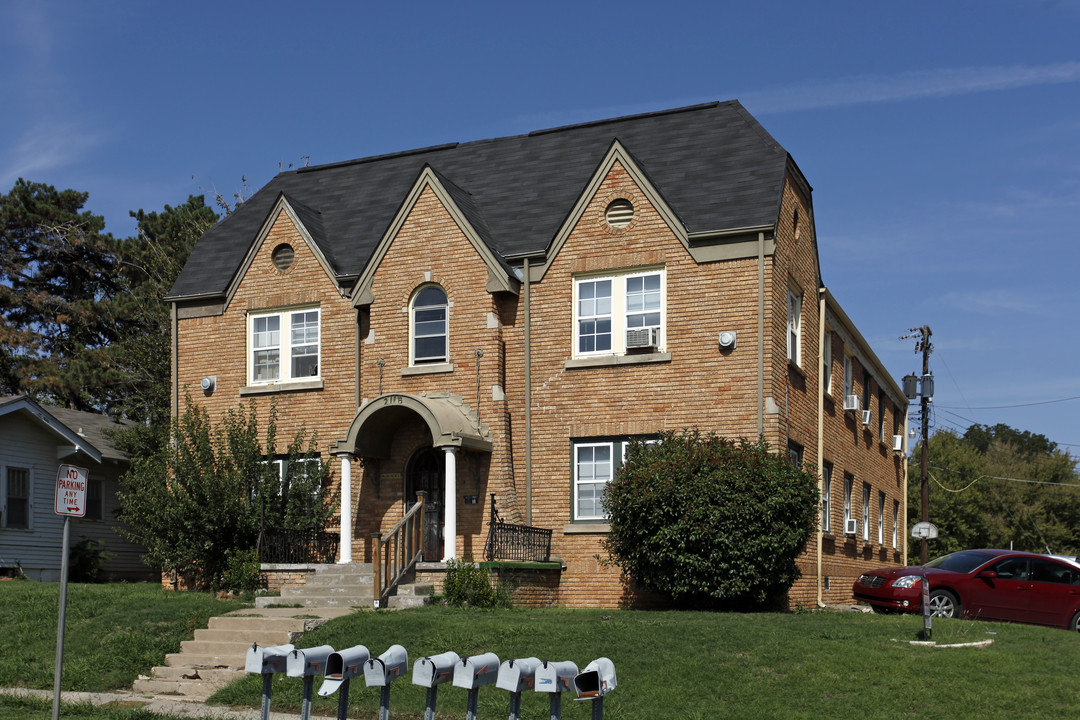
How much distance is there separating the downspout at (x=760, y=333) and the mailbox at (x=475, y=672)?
12811 millimetres

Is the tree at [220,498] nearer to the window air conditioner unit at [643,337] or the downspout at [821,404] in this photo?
the window air conditioner unit at [643,337]

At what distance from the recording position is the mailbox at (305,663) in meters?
8.59

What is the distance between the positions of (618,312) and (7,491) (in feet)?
54.4

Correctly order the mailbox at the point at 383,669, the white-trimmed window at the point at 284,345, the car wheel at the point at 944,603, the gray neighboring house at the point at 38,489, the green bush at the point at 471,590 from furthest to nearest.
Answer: the gray neighboring house at the point at 38,489, the white-trimmed window at the point at 284,345, the green bush at the point at 471,590, the car wheel at the point at 944,603, the mailbox at the point at 383,669

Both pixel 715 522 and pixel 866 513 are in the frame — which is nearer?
pixel 715 522

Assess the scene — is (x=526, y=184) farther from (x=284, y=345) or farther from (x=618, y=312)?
(x=284, y=345)

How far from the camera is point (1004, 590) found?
18688 mm

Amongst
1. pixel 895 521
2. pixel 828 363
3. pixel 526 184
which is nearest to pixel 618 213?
pixel 526 184

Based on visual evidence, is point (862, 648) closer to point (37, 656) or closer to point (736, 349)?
point (736, 349)

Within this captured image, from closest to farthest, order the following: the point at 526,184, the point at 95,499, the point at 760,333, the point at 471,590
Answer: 1. the point at 471,590
2. the point at 760,333
3. the point at 526,184
4. the point at 95,499

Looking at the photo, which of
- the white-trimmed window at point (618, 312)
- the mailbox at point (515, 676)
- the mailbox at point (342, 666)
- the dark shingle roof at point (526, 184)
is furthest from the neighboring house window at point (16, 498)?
the mailbox at point (515, 676)

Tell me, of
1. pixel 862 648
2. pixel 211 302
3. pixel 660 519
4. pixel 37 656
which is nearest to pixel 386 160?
pixel 211 302

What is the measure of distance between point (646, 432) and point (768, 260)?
3850 millimetres

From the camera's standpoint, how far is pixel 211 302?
25.4 m
